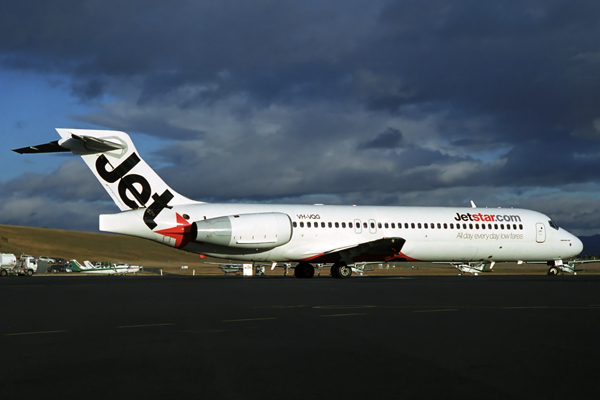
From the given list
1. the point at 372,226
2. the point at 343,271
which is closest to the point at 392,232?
the point at 372,226

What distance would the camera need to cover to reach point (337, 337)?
809 cm

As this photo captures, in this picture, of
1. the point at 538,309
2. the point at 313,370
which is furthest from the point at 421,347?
the point at 538,309

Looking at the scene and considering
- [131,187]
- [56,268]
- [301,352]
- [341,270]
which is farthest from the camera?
[56,268]

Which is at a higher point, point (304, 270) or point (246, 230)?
point (246, 230)

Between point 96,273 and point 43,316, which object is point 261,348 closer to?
point 43,316

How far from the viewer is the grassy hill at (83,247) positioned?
113750mm

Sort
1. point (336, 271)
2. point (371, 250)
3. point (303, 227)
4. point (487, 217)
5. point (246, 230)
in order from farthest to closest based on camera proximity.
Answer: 1. point (487, 217)
2. point (336, 271)
3. point (371, 250)
4. point (303, 227)
5. point (246, 230)

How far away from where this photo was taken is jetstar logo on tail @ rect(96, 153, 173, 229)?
27641 mm

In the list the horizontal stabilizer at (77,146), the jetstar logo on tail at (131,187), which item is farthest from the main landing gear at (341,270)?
the horizontal stabilizer at (77,146)

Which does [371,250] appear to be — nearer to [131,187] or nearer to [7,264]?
[131,187]

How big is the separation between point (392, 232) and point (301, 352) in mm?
25818

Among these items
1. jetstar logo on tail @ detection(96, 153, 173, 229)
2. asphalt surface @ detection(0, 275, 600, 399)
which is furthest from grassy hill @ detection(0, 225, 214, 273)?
asphalt surface @ detection(0, 275, 600, 399)

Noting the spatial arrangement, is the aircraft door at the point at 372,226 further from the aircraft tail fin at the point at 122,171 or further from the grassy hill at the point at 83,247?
the grassy hill at the point at 83,247

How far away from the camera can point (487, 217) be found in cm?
3509
